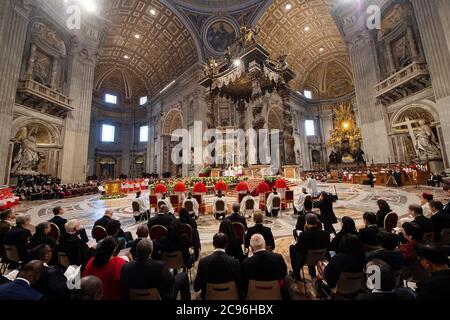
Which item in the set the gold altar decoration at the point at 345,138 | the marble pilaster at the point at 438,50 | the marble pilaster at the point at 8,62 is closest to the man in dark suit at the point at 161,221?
the marble pilaster at the point at 8,62

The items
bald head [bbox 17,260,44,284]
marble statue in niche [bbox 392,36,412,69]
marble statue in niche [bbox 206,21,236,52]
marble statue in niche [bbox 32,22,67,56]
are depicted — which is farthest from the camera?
marble statue in niche [bbox 206,21,236,52]

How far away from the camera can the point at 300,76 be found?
27203 mm

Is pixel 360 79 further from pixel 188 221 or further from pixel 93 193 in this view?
pixel 93 193

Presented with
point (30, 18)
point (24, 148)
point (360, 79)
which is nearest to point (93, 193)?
point (24, 148)

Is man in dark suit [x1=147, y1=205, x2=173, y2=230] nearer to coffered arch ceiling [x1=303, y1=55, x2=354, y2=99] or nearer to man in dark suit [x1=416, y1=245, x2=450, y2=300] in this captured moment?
man in dark suit [x1=416, y1=245, x2=450, y2=300]

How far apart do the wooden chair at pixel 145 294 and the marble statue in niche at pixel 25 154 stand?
1606 cm

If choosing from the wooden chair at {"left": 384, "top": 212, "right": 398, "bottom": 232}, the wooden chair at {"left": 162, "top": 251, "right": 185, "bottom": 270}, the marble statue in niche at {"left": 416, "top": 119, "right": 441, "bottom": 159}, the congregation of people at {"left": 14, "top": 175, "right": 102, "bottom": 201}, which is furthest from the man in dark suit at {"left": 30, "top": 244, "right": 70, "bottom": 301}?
the marble statue in niche at {"left": 416, "top": 119, "right": 441, "bottom": 159}

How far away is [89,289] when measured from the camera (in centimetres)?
132

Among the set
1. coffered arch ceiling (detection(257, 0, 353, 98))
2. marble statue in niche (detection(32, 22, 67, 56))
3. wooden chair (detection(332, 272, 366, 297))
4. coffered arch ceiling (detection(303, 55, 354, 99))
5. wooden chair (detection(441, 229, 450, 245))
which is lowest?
wooden chair (detection(332, 272, 366, 297))

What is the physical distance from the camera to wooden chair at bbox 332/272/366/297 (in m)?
1.83

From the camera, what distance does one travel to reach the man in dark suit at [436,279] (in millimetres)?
1288

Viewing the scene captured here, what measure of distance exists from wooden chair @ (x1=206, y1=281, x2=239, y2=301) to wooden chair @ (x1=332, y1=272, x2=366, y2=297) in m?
0.99

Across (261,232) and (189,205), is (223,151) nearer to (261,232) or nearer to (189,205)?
(189,205)

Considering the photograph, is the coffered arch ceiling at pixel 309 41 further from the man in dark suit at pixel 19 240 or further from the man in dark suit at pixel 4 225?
the man in dark suit at pixel 19 240
